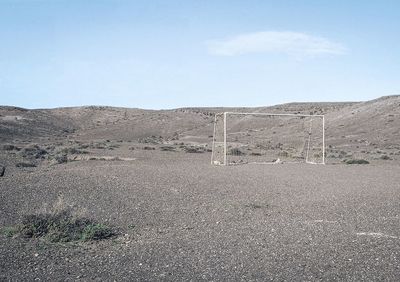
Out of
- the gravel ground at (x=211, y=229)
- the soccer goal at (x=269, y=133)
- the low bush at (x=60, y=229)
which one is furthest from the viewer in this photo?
the soccer goal at (x=269, y=133)

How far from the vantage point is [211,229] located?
482 inches

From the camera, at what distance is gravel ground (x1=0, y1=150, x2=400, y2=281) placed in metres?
8.62

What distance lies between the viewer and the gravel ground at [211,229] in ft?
28.3

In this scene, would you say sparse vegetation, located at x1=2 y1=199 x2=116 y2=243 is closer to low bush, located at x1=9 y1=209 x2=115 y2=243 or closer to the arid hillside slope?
low bush, located at x1=9 y1=209 x2=115 y2=243

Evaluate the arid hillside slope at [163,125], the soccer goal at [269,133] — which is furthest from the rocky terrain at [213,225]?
the arid hillside slope at [163,125]

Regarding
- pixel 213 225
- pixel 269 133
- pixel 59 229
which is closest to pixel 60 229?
pixel 59 229

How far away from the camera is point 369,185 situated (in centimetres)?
2198

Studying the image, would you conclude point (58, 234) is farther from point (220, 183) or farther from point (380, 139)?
point (380, 139)

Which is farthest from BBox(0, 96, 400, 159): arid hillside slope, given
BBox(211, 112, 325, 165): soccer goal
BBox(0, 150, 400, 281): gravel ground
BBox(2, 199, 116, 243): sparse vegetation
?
BBox(2, 199, 116, 243): sparse vegetation

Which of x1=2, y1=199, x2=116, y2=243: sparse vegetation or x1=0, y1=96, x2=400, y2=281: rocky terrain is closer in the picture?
x1=0, y1=96, x2=400, y2=281: rocky terrain

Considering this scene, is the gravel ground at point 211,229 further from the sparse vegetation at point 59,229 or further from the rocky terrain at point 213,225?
the sparse vegetation at point 59,229

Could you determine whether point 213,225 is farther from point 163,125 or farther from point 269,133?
point 163,125

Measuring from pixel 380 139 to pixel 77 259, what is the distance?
62.2 meters

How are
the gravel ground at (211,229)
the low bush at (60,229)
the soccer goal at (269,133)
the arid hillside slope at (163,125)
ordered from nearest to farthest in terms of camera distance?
the gravel ground at (211,229) → the low bush at (60,229) → the soccer goal at (269,133) → the arid hillside slope at (163,125)
